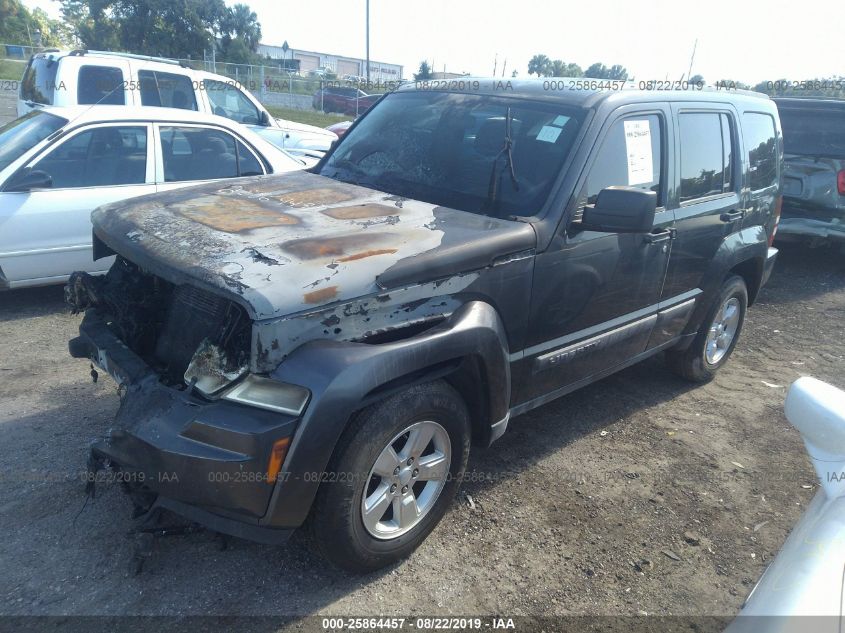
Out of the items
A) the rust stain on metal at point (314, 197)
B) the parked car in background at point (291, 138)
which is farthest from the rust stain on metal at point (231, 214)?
the parked car in background at point (291, 138)

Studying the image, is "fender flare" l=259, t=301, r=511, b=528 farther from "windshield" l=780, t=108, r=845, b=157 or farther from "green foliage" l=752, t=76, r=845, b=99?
"green foliage" l=752, t=76, r=845, b=99

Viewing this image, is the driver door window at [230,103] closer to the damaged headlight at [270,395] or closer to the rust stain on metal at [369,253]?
the rust stain on metal at [369,253]

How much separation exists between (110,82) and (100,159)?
274 centimetres

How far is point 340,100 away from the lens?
2969 cm

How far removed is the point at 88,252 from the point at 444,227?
3.79 metres

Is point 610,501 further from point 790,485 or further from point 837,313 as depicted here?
point 837,313

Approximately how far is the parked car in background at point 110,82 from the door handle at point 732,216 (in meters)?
6.38

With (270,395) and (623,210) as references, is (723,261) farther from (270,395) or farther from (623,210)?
(270,395)

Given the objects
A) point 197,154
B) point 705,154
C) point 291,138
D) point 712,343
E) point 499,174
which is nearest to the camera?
point 499,174

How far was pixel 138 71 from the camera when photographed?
7.83 metres

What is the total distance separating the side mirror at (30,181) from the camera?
16.7ft

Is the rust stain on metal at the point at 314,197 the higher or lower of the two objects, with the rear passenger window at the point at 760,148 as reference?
lower

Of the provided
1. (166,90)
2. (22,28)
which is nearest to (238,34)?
(22,28)

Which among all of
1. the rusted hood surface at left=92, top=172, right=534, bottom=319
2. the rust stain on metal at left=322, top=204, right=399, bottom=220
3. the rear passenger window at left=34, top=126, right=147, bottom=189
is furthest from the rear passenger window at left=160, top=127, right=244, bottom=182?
the rust stain on metal at left=322, top=204, right=399, bottom=220
